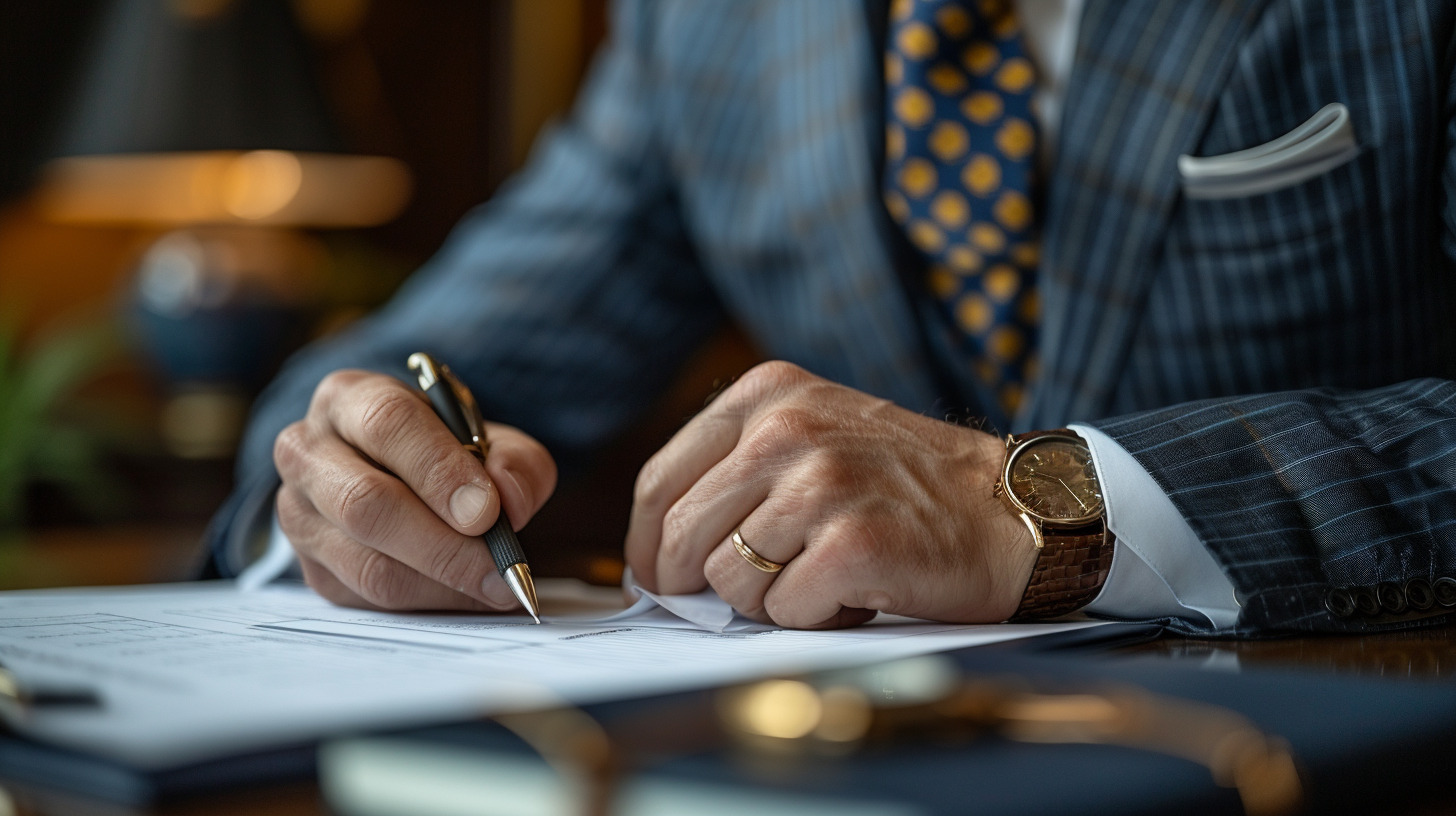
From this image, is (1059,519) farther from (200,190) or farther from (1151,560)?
(200,190)

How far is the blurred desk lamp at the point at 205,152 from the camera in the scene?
5.48 feet

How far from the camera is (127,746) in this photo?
0.88ft

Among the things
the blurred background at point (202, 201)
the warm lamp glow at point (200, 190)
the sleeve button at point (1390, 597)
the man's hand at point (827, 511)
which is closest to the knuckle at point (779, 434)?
the man's hand at point (827, 511)

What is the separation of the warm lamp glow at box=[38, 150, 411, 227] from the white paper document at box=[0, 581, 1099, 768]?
4.86ft

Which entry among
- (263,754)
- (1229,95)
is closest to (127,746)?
(263,754)

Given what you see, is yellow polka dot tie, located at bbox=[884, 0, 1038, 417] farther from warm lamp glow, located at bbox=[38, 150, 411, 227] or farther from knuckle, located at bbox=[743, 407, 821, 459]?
warm lamp glow, located at bbox=[38, 150, 411, 227]

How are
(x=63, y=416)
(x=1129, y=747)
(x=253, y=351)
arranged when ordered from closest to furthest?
(x=1129, y=747) → (x=253, y=351) → (x=63, y=416)

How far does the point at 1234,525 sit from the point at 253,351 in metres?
1.59

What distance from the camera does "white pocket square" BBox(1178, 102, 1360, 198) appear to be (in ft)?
2.46

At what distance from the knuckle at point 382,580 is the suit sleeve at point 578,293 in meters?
0.43

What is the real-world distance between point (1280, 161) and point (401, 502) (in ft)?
1.91

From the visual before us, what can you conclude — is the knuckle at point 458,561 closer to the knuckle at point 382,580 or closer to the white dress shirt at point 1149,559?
the knuckle at point 382,580

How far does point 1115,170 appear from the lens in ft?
2.63

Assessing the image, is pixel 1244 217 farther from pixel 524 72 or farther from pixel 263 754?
pixel 524 72
